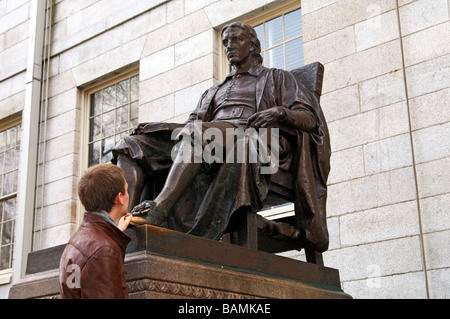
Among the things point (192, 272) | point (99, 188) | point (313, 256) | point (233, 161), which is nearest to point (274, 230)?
point (313, 256)

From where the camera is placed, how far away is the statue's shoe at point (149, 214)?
3.56m

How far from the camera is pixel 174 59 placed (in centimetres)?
803

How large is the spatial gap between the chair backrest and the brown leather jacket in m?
2.68

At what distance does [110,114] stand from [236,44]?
4405 mm

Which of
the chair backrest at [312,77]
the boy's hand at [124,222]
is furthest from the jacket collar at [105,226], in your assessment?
the chair backrest at [312,77]

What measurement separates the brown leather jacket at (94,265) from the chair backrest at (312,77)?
2682mm

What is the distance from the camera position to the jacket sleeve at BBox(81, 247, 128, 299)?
7.70 ft

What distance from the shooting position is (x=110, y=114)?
891 centimetres

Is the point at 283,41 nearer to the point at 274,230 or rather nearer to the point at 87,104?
the point at 87,104

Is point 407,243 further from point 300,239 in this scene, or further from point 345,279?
point 300,239

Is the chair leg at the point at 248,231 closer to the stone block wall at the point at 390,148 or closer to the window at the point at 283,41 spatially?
the stone block wall at the point at 390,148

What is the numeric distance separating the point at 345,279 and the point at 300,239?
1681 millimetres
